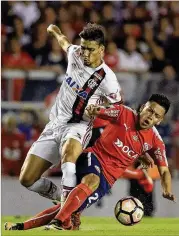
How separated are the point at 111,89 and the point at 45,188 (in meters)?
1.31

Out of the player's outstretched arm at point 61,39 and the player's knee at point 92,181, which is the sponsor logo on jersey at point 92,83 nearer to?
the player's outstretched arm at point 61,39

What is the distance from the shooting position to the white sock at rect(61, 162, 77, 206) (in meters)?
8.16

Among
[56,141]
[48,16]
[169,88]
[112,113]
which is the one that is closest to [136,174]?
[56,141]

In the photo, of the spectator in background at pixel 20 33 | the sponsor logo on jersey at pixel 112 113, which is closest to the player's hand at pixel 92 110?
the sponsor logo on jersey at pixel 112 113

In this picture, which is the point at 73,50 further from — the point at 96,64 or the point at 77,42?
the point at 77,42

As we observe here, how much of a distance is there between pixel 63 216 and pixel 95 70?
1846 mm

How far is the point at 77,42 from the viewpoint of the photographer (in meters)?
14.6

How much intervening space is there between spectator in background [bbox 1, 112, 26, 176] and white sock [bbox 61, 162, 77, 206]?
4.54 metres

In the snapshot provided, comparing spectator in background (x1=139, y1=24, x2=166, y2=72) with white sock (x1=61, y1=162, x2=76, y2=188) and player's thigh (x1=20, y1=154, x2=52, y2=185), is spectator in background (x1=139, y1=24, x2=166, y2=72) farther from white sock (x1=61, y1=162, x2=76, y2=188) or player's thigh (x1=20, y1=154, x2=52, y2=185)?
white sock (x1=61, y1=162, x2=76, y2=188)

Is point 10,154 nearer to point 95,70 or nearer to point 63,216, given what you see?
point 95,70

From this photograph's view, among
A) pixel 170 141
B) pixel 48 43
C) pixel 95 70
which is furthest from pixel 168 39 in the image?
pixel 95 70

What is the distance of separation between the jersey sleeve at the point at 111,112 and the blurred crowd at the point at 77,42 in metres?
4.47

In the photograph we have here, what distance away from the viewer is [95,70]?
8922 millimetres

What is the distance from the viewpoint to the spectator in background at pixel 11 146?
1275cm
